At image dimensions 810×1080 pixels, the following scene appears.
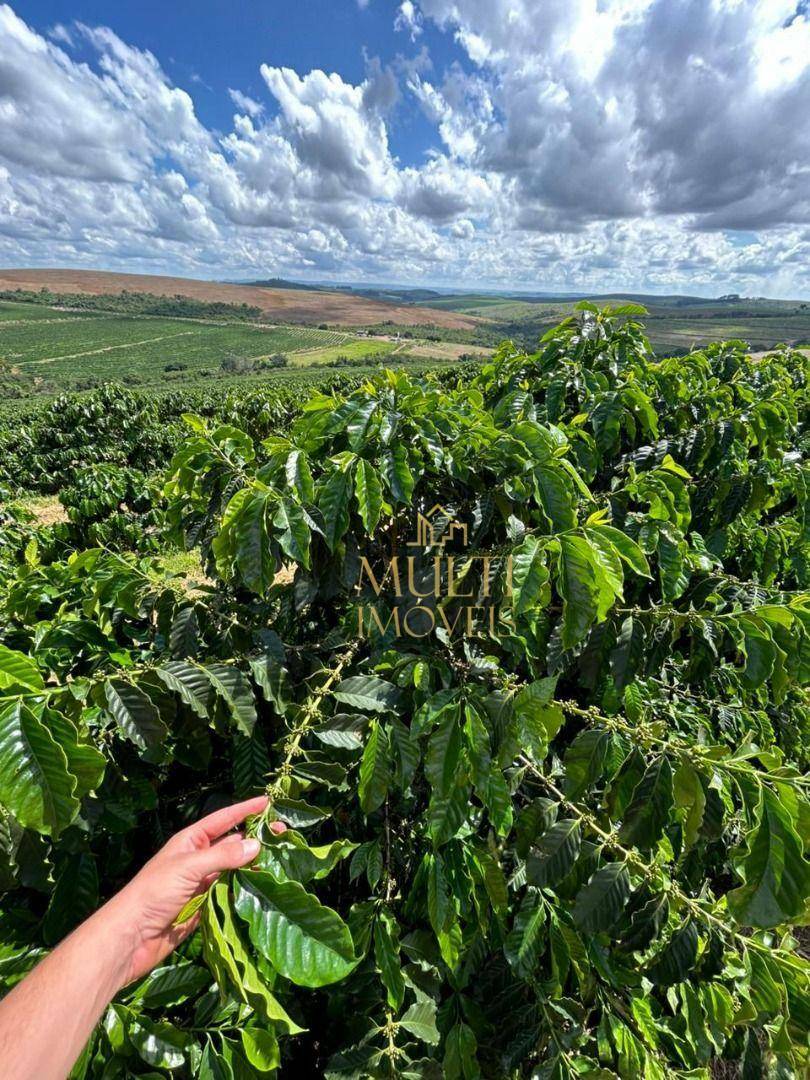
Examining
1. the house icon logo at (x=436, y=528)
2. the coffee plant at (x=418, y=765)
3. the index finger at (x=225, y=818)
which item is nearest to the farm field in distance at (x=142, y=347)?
the coffee plant at (x=418, y=765)

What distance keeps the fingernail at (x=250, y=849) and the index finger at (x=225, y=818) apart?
0.12 m

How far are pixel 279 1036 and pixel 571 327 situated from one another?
3535 mm

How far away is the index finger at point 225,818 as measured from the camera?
1.15 m

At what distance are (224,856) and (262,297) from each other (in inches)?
6644

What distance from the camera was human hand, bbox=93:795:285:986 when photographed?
102cm

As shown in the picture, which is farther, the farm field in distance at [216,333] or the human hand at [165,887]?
the farm field in distance at [216,333]

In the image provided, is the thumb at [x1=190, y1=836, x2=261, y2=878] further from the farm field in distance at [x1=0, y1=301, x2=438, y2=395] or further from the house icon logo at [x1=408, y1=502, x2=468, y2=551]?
the farm field in distance at [x1=0, y1=301, x2=438, y2=395]

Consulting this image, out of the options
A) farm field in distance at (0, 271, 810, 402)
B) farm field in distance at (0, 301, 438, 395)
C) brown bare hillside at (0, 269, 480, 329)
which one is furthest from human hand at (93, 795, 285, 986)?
brown bare hillside at (0, 269, 480, 329)

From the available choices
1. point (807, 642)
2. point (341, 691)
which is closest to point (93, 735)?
point (341, 691)

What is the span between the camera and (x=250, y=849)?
1035 millimetres

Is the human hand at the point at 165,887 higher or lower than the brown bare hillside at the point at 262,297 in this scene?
higher

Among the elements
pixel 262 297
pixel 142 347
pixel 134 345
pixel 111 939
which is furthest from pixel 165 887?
pixel 262 297

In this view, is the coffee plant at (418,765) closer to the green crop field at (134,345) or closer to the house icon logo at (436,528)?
the house icon logo at (436,528)

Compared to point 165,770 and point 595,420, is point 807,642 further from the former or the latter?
point 165,770
